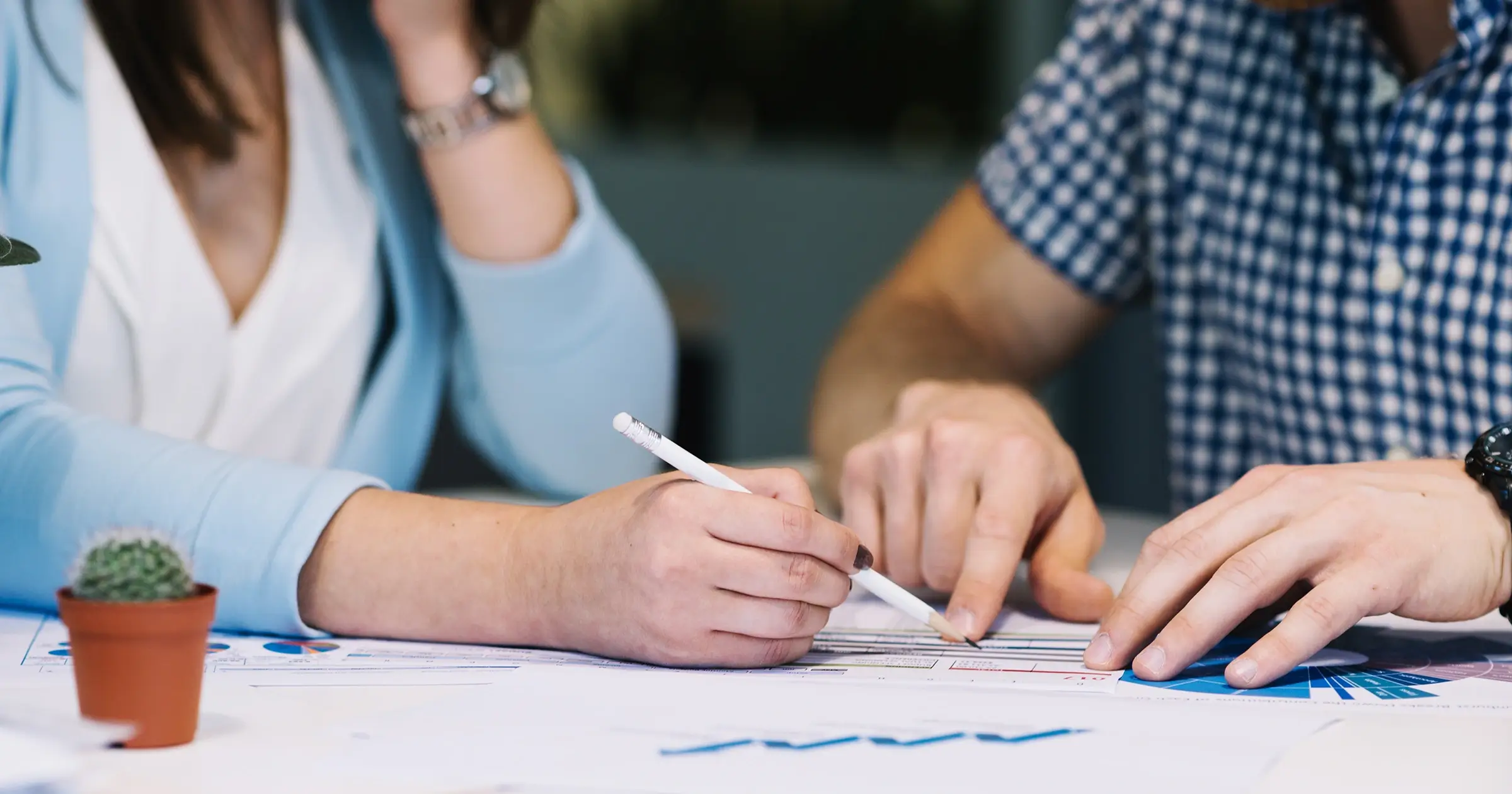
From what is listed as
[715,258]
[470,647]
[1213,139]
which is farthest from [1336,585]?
→ [715,258]

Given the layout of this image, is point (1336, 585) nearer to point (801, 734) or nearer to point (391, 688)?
point (801, 734)

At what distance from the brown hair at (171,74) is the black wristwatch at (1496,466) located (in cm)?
85

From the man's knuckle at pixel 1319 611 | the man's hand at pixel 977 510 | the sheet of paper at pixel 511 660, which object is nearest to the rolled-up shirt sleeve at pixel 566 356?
the man's hand at pixel 977 510

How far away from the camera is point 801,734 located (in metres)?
0.58

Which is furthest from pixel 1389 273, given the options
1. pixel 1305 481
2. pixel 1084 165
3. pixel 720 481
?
pixel 720 481

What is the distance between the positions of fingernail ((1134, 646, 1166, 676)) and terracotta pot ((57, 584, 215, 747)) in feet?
1.39

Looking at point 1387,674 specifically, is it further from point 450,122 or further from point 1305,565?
point 450,122

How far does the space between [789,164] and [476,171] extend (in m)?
1.99

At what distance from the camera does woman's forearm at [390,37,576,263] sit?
1108mm

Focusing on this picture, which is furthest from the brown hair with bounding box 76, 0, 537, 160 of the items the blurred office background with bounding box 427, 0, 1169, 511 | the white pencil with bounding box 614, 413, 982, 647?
the blurred office background with bounding box 427, 0, 1169, 511

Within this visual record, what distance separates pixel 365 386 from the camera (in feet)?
3.76

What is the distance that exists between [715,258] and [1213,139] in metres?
1.79

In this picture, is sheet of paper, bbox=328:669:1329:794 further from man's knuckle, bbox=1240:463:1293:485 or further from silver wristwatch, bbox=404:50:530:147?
silver wristwatch, bbox=404:50:530:147

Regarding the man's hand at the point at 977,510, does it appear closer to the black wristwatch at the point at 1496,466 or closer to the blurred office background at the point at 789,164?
the black wristwatch at the point at 1496,466
